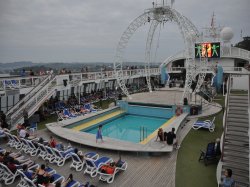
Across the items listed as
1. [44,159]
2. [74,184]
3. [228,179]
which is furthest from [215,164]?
[44,159]

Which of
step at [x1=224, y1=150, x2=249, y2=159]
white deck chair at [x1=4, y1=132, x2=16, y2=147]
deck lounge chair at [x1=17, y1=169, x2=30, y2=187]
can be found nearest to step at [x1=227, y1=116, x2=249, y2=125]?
step at [x1=224, y1=150, x2=249, y2=159]

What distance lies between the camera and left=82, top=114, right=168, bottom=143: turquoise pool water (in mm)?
15100

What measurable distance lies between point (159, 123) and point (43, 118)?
29.3 ft

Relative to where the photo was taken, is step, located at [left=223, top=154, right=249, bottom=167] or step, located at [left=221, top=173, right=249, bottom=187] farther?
step, located at [left=223, top=154, right=249, bottom=167]

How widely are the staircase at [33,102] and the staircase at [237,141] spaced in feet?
41.2

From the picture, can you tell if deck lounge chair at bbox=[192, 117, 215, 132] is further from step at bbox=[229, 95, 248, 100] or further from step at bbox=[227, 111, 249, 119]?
step at bbox=[227, 111, 249, 119]

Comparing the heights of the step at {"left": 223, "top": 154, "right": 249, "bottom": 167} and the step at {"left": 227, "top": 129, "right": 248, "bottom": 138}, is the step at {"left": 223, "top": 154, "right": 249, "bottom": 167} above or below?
below

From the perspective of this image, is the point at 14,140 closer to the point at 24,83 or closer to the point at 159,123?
the point at 24,83

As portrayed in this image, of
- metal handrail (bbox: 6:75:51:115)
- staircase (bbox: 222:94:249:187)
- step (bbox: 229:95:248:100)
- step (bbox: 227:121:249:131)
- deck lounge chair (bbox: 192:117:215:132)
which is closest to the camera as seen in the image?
staircase (bbox: 222:94:249:187)

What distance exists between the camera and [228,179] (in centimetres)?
646

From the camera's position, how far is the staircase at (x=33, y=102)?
15.0m

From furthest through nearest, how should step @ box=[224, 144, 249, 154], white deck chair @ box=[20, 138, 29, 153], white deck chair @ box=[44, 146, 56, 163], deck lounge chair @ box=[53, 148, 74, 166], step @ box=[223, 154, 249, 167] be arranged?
white deck chair @ box=[20, 138, 29, 153] < white deck chair @ box=[44, 146, 56, 163] < deck lounge chair @ box=[53, 148, 74, 166] < step @ box=[224, 144, 249, 154] < step @ box=[223, 154, 249, 167]

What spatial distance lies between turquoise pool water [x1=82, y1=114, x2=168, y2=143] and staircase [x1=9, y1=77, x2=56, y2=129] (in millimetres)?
4014

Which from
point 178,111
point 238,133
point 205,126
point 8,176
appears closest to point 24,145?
point 8,176
